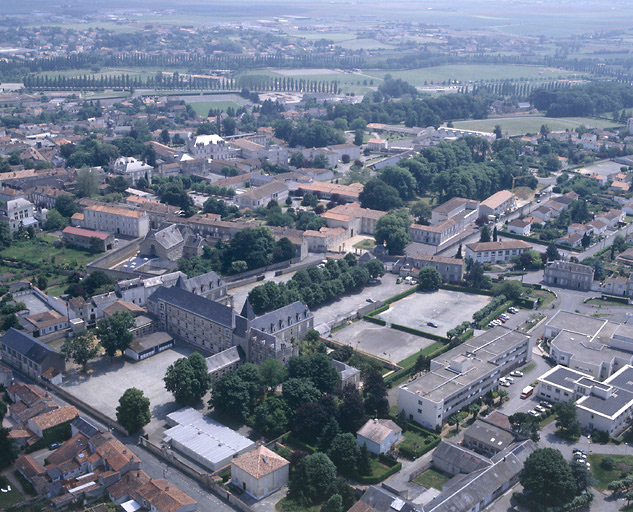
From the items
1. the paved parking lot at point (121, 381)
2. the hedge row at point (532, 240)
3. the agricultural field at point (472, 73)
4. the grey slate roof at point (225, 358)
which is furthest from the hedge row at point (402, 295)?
the agricultural field at point (472, 73)

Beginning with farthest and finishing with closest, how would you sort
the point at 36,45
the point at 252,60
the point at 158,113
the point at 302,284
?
the point at 36,45
the point at 252,60
the point at 158,113
the point at 302,284

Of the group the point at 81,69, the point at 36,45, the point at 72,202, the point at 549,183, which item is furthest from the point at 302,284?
the point at 36,45

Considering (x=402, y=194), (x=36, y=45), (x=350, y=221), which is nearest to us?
(x=350, y=221)

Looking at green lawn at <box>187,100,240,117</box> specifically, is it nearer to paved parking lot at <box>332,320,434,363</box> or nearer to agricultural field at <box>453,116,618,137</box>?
agricultural field at <box>453,116,618,137</box>

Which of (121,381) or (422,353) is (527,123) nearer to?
(422,353)

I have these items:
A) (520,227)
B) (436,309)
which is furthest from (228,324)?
(520,227)

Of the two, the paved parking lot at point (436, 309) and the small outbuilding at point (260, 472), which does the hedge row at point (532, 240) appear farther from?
the small outbuilding at point (260, 472)

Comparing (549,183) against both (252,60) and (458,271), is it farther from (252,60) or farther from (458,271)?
(252,60)
